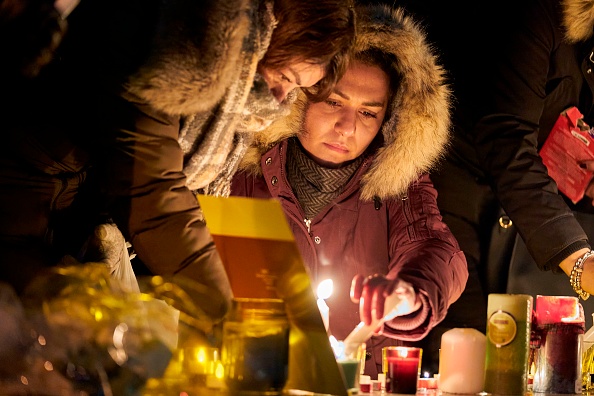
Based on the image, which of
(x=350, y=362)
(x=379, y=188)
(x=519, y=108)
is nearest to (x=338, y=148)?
(x=379, y=188)

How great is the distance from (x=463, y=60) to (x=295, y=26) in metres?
1.61

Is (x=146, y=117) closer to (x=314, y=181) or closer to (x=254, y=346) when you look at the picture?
(x=254, y=346)

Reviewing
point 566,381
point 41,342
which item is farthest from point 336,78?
point 41,342

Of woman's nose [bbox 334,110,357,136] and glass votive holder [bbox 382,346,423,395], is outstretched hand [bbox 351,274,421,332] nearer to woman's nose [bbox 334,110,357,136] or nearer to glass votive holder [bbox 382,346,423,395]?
glass votive holder [bbox 382,346,423,395]

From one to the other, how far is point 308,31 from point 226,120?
32cm

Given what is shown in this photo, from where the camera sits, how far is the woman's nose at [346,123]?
2.78 m

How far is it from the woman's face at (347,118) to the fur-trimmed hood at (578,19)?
2.66 ft

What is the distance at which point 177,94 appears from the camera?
1.87 m

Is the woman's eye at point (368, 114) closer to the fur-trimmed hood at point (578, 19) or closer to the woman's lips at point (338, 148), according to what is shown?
the woman's lips at point (338, 148)

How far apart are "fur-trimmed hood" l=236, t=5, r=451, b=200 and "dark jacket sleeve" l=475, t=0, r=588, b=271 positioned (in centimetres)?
36

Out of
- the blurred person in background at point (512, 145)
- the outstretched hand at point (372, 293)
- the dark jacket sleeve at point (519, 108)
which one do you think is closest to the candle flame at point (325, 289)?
the outstretched hand at point (372, 293)

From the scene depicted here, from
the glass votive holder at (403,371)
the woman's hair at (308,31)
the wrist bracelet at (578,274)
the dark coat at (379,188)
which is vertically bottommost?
the glass votive holder at (403,371)

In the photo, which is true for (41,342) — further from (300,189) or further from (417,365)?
(300,189)

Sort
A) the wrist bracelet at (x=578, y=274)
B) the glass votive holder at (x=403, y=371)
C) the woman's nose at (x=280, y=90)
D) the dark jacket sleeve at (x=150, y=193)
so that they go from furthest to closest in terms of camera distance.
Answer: the wrist bracelet at (x=578, y=274), the woman's nose at (x=280, y=90), the glass votive holder at (x=403, y=371), the dark jacket sleeve at (x=150, y=193)
